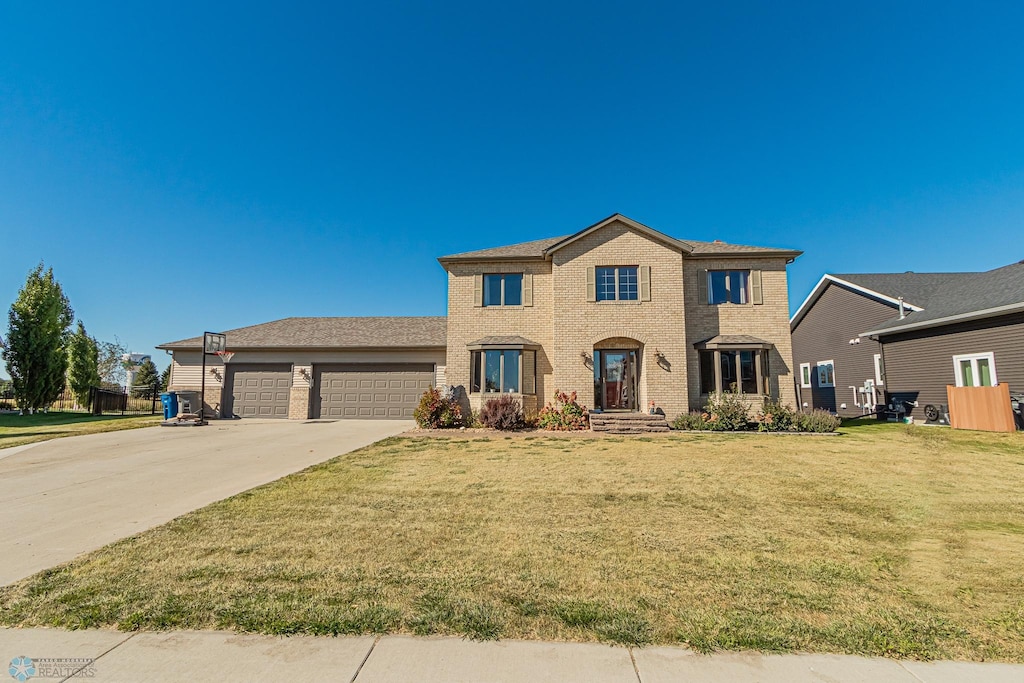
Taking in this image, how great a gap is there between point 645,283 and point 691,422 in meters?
4.87

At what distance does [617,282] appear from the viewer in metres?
15.4

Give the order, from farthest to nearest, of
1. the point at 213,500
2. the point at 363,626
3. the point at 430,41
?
the point at 430,41, the point at 213,500, the point at 363,626

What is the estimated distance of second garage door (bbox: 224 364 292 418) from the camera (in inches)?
752

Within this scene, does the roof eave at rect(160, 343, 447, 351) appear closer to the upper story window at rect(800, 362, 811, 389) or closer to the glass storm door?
the glass storm door

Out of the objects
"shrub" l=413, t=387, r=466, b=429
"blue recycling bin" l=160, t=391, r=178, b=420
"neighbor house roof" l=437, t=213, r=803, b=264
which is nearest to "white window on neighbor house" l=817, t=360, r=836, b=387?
"neighbor house roof" l=437, t=213, r=803, b=264

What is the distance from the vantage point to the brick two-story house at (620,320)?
1488cm

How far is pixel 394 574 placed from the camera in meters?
3.26

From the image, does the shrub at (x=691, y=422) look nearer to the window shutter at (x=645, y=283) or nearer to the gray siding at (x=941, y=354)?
the window shutter at (x=645, y=283)

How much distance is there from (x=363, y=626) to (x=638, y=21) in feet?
53.4

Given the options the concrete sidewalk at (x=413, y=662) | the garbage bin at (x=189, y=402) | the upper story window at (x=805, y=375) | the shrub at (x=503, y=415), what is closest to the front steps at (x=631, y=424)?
the shrub at (x=503, y=415)

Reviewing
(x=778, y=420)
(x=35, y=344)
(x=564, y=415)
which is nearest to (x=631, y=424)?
(x=564, y=415)

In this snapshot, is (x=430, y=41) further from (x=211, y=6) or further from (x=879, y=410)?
(x=879, y=410)

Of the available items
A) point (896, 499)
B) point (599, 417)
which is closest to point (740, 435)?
point (599, 417)

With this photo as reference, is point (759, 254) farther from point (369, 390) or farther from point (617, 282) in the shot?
point (369, 390)
